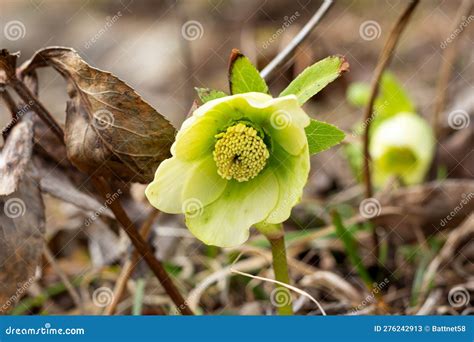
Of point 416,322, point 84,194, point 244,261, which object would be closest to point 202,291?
point 244,261

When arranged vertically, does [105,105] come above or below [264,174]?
above

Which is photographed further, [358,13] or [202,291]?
[358,13]

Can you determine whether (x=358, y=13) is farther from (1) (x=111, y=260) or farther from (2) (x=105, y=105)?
(2) (x=105, y=105)

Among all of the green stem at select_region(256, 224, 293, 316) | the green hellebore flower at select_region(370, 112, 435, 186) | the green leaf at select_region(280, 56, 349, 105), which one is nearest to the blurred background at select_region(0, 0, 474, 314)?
the green hellebore flower at select_region(370, 112, 435, 186)

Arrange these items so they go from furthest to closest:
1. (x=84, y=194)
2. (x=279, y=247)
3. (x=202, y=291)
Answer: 1. (x=202, y=291)
2. (x=84, y=194)
3. (x=279, y=247)

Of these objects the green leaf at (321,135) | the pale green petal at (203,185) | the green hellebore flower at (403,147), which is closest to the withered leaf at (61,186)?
the pale green petal at (203,185)

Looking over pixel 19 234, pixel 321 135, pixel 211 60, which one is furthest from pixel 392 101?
pixel 211 60

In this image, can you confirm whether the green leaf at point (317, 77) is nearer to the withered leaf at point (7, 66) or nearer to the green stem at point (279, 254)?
the green stem at point (279, 254)
